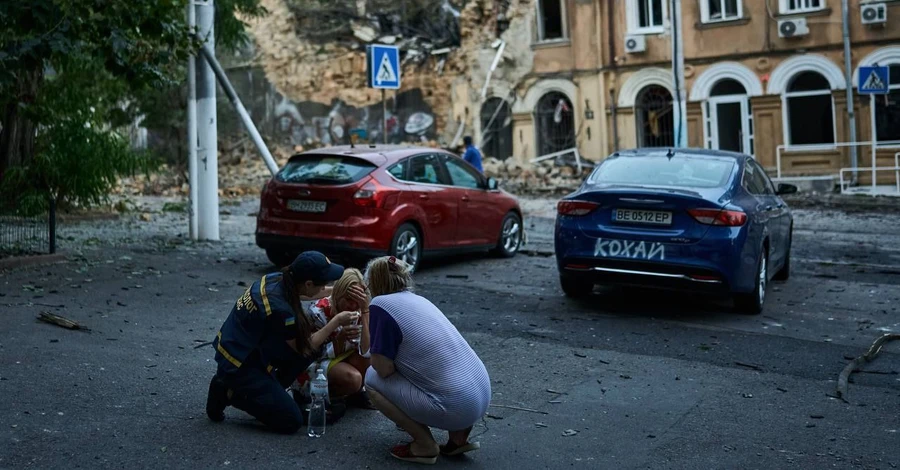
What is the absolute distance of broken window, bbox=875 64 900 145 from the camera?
29.4 m

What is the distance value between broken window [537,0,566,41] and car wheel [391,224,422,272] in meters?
22.6

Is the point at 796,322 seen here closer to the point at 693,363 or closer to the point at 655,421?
the point at 693,363

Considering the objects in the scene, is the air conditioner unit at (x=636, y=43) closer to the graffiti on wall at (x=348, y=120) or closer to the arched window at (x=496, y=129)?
the arched window at (x=496, y=129)

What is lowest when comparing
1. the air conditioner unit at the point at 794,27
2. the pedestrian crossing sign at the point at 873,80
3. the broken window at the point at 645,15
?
the pedestrian crossing sign at the point at 873,80

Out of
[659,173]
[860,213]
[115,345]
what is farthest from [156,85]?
[860,213]

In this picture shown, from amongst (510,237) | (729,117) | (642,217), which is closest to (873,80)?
(729,117)

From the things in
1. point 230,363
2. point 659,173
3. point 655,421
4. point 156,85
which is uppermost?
point 156,85

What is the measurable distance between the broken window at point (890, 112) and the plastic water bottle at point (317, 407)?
26.2 m

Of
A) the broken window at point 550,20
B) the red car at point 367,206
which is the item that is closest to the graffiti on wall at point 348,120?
the broken window at point 550,20

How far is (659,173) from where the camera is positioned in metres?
11.5

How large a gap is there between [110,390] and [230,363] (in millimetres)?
1582

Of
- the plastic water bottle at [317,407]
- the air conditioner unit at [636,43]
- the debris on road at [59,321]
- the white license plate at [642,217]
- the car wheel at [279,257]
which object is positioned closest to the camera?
the plastic water bottle at [317,407]

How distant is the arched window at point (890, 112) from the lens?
29359mm

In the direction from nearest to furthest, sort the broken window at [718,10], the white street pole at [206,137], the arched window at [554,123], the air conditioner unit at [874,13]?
the white street pole at [206,137] → the air conditioner unit at [874,13] → the broken window at [718,10] → the arched window at [554,123]
